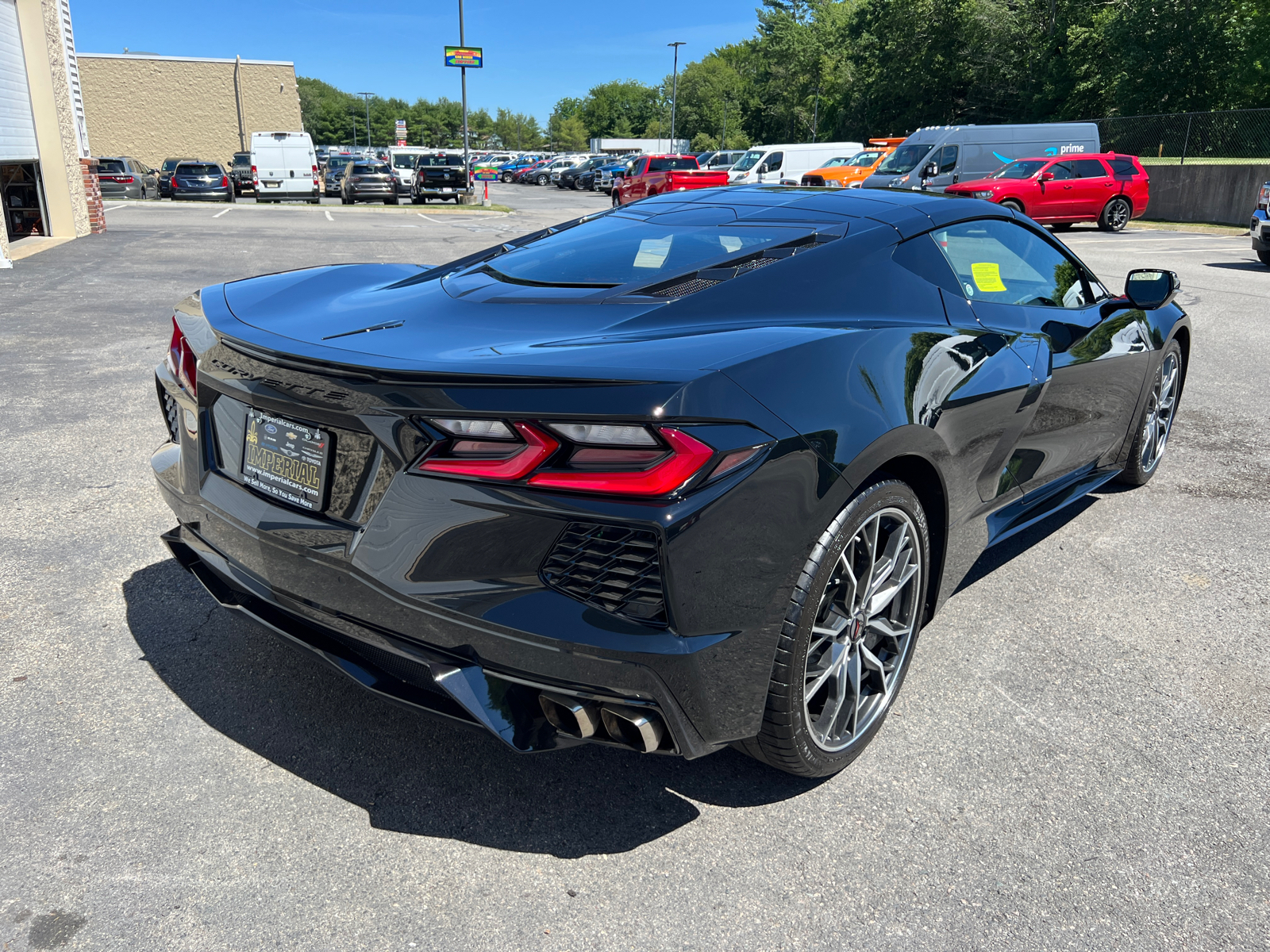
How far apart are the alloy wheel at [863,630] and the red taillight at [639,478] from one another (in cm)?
60

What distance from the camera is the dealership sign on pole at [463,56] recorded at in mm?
29031

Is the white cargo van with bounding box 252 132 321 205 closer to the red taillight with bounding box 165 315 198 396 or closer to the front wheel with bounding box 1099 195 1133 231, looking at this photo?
the front wheel with bounding box 1099 195 1133 231

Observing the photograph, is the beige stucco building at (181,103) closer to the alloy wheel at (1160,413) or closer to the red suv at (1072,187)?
the red suv at (1072,187)

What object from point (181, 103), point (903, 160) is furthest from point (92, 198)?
point (181, 103)

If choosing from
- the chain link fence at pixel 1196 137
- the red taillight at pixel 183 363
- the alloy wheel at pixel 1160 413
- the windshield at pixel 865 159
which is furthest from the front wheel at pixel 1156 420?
the chain link fence at pixel 1196 137

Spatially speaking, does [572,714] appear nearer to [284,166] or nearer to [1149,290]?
[1149,290]

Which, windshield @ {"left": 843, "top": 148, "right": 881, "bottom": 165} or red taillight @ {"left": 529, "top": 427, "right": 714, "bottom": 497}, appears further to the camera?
windshield @ {"left": 843, "top": 148, "right": 881, "bottom": 165}

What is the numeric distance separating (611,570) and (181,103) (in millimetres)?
60402

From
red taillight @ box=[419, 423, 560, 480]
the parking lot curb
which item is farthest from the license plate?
the parking lot curb

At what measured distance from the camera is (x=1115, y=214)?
22344mm

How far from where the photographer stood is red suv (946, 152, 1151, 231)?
68.6 ft

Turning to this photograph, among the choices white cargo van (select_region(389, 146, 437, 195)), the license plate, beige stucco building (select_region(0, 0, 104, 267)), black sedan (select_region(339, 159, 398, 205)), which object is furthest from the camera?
white cargo van (select_region(389, 146, 437, 195))

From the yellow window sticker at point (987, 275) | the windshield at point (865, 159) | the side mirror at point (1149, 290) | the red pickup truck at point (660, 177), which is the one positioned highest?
the windshield at point (865, 159)

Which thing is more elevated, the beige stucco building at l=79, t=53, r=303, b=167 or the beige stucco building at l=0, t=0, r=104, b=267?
the beige stucco building at l=79, t=53, r=303, b=167
